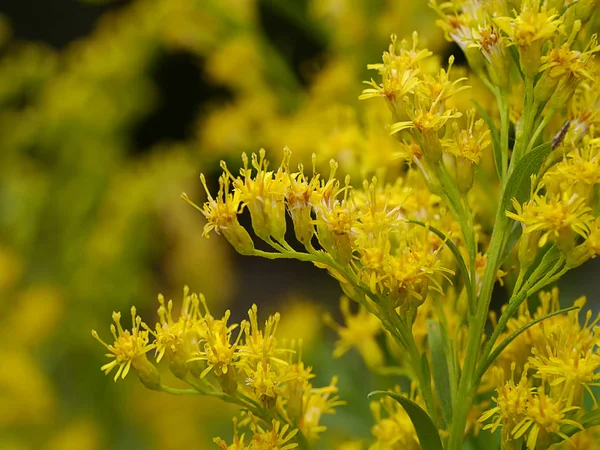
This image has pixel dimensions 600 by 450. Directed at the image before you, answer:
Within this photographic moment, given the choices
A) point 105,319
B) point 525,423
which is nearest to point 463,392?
point 525,423

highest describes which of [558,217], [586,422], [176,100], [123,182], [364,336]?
[558,217]

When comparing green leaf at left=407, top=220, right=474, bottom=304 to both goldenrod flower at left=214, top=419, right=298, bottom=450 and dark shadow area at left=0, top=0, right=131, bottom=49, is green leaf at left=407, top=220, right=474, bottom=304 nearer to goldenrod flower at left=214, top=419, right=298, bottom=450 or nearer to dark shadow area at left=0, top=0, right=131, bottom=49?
goldenrod flower at left=214, top=419, right=298, bottom=450

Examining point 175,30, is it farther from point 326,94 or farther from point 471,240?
point 471,240

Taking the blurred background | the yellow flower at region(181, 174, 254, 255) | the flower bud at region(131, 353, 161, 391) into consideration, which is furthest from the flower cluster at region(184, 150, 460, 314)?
the blurred background

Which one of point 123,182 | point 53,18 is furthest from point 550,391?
point 53,18

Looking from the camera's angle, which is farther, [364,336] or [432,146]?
[364,336]

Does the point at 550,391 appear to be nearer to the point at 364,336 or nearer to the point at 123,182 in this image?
the point at 364,336

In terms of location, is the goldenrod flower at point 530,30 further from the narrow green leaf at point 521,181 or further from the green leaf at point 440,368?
the green leaf at point 440,368
